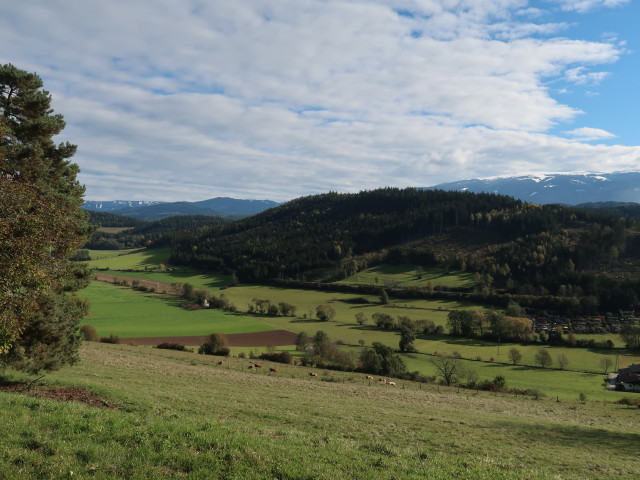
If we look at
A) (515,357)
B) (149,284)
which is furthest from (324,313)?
(149,284)

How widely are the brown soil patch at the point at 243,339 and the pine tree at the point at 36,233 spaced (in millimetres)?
50126

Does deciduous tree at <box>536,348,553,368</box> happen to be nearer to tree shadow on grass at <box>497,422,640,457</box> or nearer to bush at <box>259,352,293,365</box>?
bush at <box>259,352,293,365</box>

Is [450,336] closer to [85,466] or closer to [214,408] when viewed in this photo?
[214,408]

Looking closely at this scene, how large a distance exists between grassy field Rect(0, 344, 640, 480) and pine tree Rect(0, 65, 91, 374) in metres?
3.74

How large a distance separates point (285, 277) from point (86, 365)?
481ft

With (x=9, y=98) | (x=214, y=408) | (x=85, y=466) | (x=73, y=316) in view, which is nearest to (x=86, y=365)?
(x=73, y=316)

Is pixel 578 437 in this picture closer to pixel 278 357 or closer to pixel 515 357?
pixel 278 357

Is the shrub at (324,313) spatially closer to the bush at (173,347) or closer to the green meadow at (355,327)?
the green meadow at (355,327)

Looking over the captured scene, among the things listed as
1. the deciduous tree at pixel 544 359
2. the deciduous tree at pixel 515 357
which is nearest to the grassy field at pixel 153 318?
the deciduous tree at pixel 515 357

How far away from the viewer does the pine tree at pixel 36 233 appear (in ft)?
35.6

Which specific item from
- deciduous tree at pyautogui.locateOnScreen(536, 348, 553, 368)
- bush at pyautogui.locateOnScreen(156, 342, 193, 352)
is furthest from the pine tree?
deciduous tree at pyautogui.locateOnScreen(536, 348, 553, 368)

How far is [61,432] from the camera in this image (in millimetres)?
10305

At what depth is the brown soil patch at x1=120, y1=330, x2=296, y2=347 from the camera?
72.1m

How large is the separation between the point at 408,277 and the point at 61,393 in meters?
160
